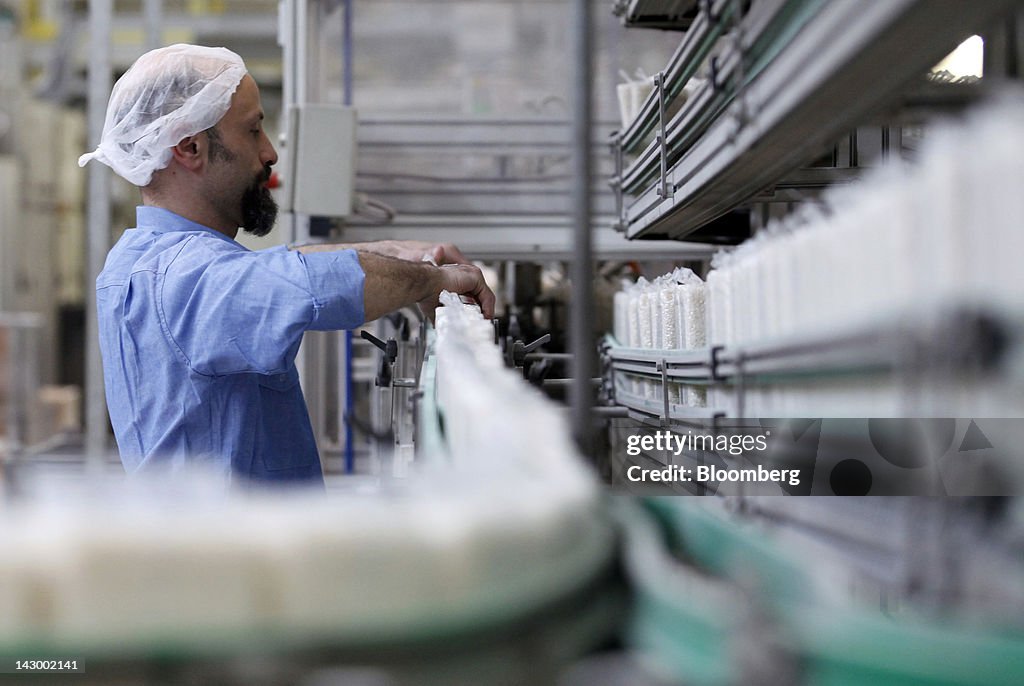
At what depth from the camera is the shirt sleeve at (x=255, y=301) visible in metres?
1.21

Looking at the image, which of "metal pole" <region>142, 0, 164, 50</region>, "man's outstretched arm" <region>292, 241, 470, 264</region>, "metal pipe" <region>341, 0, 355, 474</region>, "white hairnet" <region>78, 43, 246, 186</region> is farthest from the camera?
"metal pole" <region>142, 0, 164, 50</region>

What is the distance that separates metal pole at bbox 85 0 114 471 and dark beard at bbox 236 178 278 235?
1809 mm

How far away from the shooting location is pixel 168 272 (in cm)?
130

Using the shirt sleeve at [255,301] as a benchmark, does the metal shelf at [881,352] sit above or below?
below

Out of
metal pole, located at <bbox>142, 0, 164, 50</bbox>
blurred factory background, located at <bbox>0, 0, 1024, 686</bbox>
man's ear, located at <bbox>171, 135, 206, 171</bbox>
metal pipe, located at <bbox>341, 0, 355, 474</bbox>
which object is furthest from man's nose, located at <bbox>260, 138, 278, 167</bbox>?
metal pole, located at <bbox>142, 0, 164, 50</bbox>

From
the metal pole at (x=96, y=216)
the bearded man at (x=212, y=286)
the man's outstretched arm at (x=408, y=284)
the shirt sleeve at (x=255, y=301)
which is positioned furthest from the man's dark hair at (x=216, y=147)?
the metal pole at (x=96, y=216)

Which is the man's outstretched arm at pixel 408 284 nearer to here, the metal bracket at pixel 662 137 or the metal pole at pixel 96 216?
the metal bracket at pixel 662 137

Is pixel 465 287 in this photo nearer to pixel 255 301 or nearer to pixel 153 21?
pixel 255 301

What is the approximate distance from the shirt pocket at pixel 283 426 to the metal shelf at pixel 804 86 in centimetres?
76

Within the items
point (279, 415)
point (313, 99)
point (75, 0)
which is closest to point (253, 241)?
point (313, 99)

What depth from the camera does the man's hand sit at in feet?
4.59

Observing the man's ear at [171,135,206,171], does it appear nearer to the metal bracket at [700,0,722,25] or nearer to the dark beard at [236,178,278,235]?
the dark beard at [236,178,278,235]

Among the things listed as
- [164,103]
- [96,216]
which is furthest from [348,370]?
[164,103]

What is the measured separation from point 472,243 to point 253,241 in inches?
31.7
